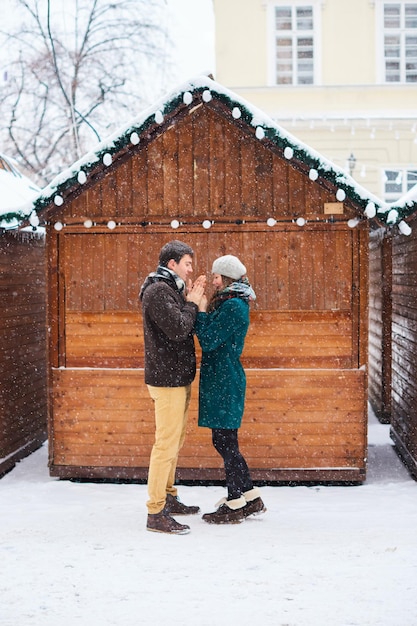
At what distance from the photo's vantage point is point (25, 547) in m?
5.98

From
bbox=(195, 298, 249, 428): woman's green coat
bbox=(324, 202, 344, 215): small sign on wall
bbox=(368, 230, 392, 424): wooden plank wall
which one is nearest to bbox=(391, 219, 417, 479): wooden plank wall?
bbox=(324, 202, 344, 215): small sign on wall

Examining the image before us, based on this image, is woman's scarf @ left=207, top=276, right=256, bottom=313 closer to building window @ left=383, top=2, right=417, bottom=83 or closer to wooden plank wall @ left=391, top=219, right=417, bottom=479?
wooden plank wall @ left=391, top=219, right=417, bottom=479

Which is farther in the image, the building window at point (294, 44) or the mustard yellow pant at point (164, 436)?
the building window at point (294, 44)

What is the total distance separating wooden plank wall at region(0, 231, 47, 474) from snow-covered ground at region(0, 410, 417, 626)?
3.65 feet

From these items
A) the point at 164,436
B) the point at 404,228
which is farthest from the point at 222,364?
the point at 404,228

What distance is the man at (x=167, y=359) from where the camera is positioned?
6.04 meters

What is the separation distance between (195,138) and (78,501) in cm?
339

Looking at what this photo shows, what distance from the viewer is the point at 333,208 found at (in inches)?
307

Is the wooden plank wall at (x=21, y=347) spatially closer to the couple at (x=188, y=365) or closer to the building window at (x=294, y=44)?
the couple at (x=188, y=365)

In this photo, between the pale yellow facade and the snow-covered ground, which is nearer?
the snow-covered ground

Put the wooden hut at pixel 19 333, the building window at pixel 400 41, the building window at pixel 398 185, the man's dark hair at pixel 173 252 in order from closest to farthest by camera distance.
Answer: the man's dark hair at pixel 173 252 → the wooden hut at pixel 19 333 → the building window at pixel 398 185 → the building window at pixel 400 41

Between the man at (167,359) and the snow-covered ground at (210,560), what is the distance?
0.35m

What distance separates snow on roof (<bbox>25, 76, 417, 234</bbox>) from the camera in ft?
24.6

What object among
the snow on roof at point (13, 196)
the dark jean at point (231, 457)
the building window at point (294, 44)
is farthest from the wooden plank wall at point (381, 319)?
the building window at point (294, 44)
